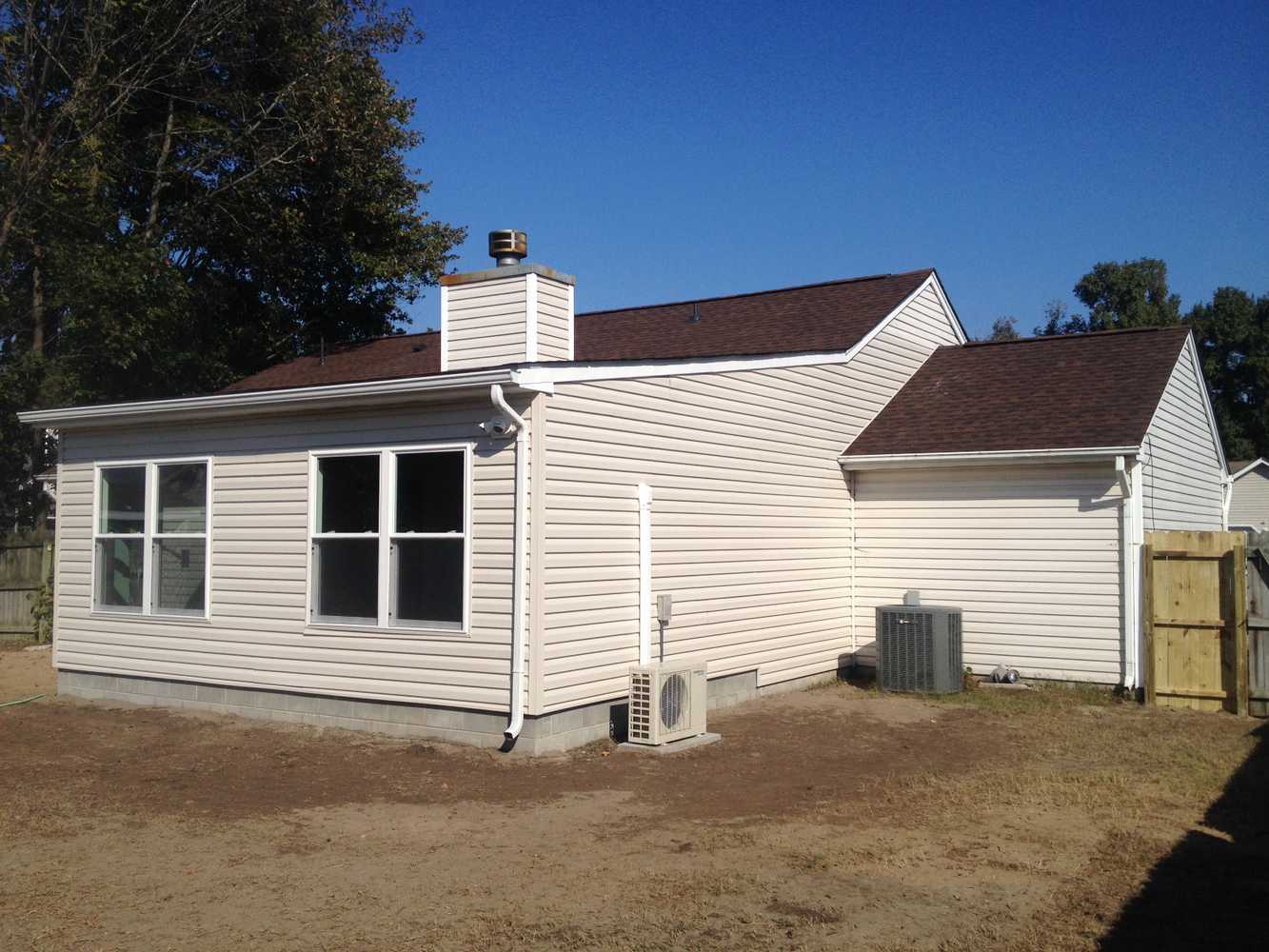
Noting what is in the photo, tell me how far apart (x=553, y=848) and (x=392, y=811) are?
1455mm

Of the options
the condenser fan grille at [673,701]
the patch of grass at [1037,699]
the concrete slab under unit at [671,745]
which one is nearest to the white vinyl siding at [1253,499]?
the patch of grass at [1037,699]

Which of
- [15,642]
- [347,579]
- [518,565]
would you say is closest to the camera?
[518,565]

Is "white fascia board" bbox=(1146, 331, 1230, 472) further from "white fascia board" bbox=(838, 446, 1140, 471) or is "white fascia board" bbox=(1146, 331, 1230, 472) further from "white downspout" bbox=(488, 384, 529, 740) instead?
"white downspout" bbox=(488, 384, 529, 740)

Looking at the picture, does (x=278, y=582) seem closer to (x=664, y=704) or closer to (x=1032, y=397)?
(x=664, y=704)

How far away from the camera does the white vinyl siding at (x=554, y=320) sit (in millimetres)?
10680

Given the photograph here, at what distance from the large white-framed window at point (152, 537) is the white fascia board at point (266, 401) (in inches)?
20.3

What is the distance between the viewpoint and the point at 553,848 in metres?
6.58

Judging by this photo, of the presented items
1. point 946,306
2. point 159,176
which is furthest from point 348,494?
point 159,176

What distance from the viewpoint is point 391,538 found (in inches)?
391

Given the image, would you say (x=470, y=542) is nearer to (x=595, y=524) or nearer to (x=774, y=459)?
(x=595, y=524)

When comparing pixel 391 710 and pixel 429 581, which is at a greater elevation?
pixel 429 581

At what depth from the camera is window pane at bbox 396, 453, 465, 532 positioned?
973 cm

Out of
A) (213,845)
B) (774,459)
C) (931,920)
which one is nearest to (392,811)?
(213,845)

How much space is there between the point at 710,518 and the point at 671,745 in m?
2.61
